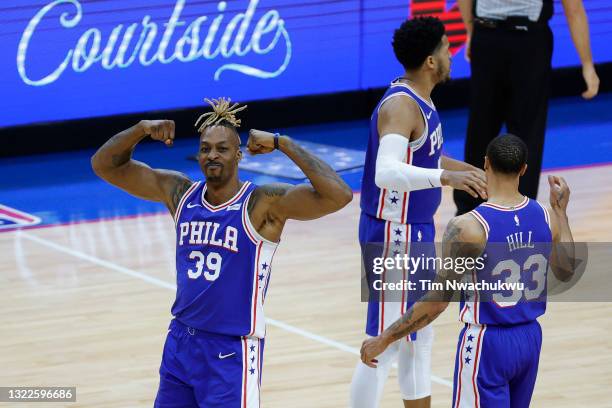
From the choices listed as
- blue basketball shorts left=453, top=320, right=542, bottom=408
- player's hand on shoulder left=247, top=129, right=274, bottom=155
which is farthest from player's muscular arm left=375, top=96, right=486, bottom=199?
player's hand on shoulder left=247, top=129, right=274, bottom=155

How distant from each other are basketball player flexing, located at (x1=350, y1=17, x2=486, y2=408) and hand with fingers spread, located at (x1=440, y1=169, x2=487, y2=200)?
432mm

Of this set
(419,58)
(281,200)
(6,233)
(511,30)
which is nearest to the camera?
(281,200)

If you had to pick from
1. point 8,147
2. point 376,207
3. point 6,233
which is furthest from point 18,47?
point 376,207

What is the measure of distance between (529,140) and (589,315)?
1.75 metres

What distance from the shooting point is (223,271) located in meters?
4.87

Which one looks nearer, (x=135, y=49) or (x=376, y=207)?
(x=376, y=207)

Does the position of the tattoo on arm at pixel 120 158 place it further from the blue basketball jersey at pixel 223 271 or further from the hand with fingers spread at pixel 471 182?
the hand with fingers spread at pixel 471 182

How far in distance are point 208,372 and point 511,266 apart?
47.7 inches

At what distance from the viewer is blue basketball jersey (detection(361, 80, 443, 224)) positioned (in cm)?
569

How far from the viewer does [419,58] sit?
18.8 ft

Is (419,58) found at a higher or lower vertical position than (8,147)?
lower

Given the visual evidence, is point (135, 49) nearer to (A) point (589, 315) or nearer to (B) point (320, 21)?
(B) point (320, 21)

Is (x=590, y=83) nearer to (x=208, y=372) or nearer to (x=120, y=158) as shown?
(x=120, y=158)

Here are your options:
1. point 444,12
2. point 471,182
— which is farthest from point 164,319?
point 444,12
